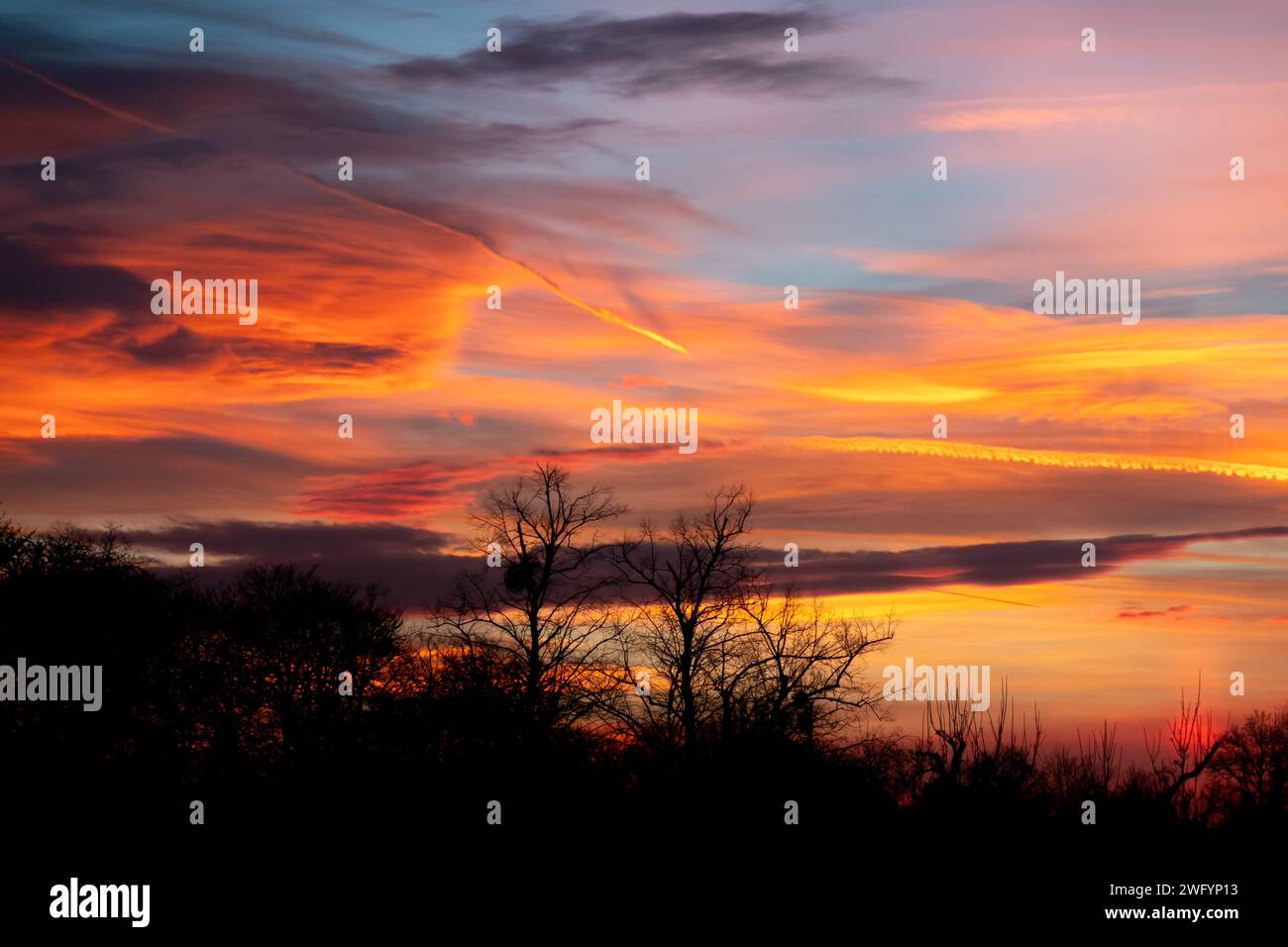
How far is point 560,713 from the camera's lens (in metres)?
48.9

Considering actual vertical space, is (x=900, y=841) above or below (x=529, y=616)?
below

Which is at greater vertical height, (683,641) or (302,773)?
(683,641)
